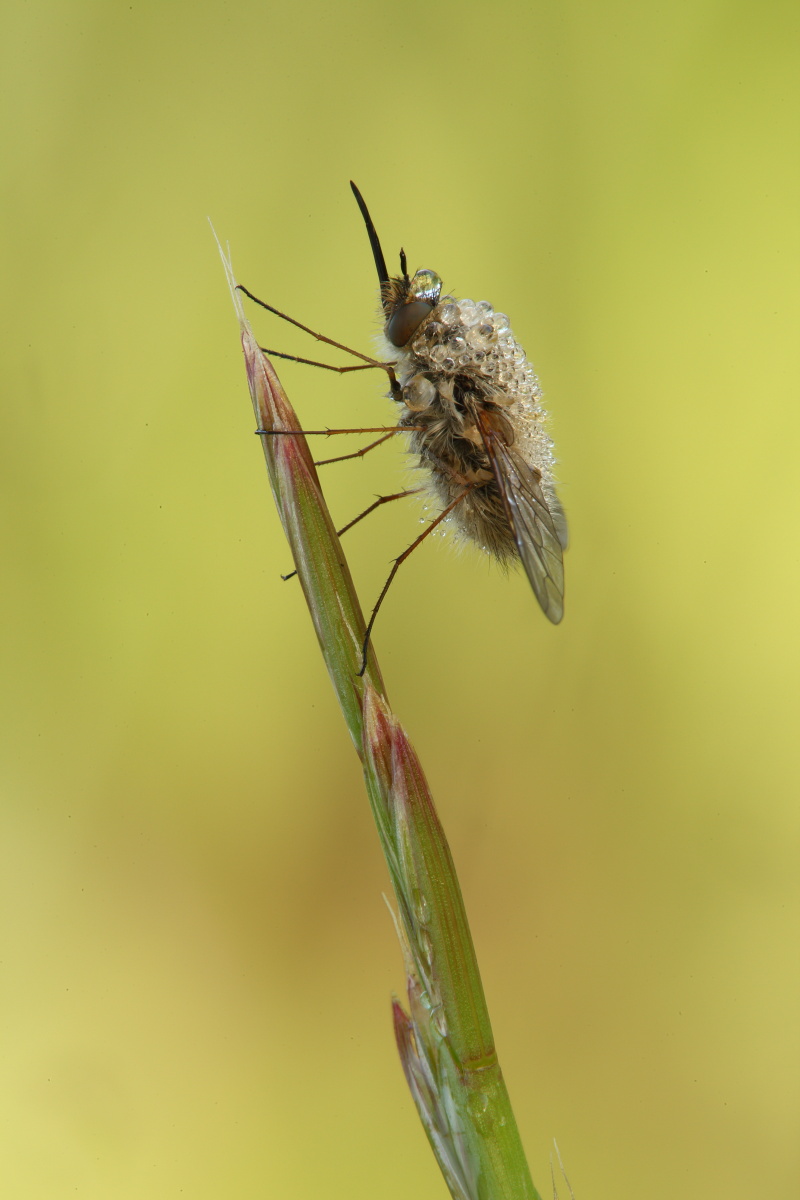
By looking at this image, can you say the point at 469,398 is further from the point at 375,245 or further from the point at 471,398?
the point at 375,245

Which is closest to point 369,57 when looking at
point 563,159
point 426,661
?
point 563,159

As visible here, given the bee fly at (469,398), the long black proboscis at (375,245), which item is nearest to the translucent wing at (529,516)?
the bee fly at (469,398)

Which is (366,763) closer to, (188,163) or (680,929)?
(680,929)

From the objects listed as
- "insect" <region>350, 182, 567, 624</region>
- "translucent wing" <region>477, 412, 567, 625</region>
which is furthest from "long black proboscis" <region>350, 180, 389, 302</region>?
"translucent wing" <region>477, 412, 567, 625</region>

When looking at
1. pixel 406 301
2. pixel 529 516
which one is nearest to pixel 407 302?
pixel 406 301

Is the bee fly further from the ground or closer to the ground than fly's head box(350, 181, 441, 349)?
closer to the ground

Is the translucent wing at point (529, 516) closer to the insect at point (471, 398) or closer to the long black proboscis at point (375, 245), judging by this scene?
the insect at point (471, 398)

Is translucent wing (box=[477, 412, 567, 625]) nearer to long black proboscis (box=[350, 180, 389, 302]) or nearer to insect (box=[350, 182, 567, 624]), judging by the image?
insect (box=[350, 182, 567, 624])
